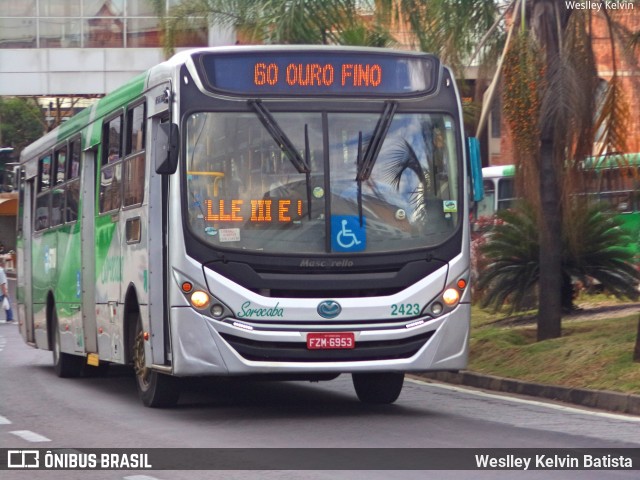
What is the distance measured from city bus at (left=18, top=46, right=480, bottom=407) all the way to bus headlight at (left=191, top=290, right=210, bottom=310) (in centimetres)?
2

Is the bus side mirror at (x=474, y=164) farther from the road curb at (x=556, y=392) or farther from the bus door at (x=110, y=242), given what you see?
the bus door at (x=110, y=242)

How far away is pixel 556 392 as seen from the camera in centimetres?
1390

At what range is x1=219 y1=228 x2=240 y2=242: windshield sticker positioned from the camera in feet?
38.4

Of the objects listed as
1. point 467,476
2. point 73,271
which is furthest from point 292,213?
point 73,271

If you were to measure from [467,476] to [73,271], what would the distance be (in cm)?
885

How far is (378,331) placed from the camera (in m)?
11.8

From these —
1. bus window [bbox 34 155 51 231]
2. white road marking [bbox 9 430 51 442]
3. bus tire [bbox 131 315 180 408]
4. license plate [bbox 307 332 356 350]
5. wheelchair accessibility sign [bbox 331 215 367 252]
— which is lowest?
white road marking [bbox 9 430 51 442]

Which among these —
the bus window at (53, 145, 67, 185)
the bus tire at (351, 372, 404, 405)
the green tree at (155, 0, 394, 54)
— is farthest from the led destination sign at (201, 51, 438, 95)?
the green tree at (155, 0, 394, 54)

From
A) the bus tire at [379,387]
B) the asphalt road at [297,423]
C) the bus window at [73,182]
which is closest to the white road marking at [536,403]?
the asphalt road at [297,423]

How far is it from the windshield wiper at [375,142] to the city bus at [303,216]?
0.01 meters

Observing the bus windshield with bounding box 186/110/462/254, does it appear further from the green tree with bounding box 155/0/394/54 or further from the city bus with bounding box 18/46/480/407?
the green tree with bounding box 155/0/394/54

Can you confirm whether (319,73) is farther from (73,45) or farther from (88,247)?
(73,45)

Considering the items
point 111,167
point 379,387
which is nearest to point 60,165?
point 111,167

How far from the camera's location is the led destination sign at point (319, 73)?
472 inches
